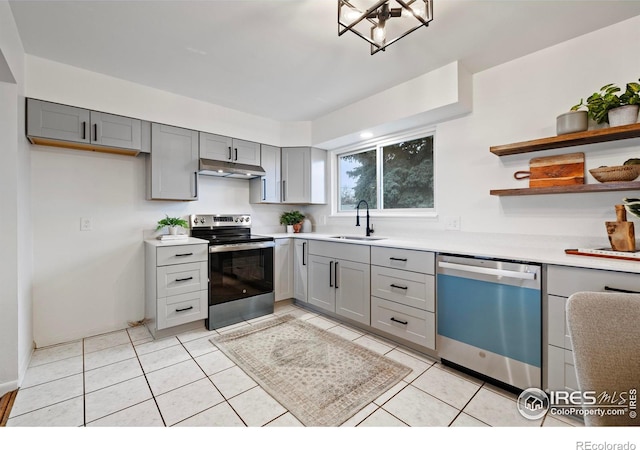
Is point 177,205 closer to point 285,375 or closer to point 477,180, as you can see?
point 285,375

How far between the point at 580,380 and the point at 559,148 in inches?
78.9

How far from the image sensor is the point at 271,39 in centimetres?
208

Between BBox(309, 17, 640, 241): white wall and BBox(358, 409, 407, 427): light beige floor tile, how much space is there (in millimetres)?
1708

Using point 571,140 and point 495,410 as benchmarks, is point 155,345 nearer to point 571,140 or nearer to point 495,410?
point 495,410

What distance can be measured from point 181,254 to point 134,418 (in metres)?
1.38

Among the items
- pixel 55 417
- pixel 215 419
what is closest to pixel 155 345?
pixel 55 417

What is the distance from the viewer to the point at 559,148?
2.12m

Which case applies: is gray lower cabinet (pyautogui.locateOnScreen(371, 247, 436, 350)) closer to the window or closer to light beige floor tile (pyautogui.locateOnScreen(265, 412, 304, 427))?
the window

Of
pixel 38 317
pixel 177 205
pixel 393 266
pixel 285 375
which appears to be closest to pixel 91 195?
pixel 177 205

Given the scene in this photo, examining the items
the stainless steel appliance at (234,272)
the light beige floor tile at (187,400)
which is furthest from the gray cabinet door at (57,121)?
the light beige floor tile at (187,400)

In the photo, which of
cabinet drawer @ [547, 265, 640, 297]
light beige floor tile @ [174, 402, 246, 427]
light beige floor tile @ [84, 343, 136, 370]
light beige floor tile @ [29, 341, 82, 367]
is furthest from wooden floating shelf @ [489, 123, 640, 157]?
light beige floor tile @ [29, 341, 82, 367]

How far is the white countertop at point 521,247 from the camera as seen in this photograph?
1569 millimetres

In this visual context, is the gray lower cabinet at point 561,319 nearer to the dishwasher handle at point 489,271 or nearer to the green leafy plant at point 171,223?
the dishwasher handle at point 489,271

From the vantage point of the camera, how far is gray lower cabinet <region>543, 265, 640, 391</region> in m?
1.57
